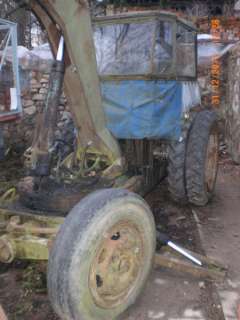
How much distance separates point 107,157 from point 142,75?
3.48ft

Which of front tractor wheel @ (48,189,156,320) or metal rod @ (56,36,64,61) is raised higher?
metal rod @ (56,36,64,61)

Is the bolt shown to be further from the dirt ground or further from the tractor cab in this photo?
the tractor cab

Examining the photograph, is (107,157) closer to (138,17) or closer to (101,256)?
(101,256)

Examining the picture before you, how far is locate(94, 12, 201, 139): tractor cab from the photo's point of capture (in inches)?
176

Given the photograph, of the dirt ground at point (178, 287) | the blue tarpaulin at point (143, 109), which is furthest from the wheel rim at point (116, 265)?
the blue tarpaulin at point (143, 109)

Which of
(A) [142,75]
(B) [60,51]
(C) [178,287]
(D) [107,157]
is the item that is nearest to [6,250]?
(D) [107,157]

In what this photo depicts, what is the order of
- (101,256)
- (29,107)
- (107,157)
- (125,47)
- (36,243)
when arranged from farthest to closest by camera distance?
1. (29,107)
2. (125,47)
3. (107,157)
4. (36,243)
5. (101,256)

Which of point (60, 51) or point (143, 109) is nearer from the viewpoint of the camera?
point (60, 51)

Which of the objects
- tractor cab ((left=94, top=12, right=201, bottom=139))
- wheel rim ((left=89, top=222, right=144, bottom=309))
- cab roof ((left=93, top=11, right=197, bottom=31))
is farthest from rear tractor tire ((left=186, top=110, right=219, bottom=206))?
wheel rim ((left=89, top=222, right=144, bottom=309))

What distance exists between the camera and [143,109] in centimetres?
448

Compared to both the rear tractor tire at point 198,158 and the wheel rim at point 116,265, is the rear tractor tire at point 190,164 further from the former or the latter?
the wheel rim at point 116,265

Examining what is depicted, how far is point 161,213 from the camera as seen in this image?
5160 mm

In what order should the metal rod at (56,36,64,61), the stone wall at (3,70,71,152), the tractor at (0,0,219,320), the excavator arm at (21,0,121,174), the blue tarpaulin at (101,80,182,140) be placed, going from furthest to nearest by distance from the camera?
the stone wall at (3,70,71,152) → the blue tarpaulin at (101,80,182,140) → the metal rod at (56,36,64,61) → the excavator arm at (21,0,121,174) → the tractor at (0,0,219,320)

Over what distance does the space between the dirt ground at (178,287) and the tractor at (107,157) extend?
0.33m
